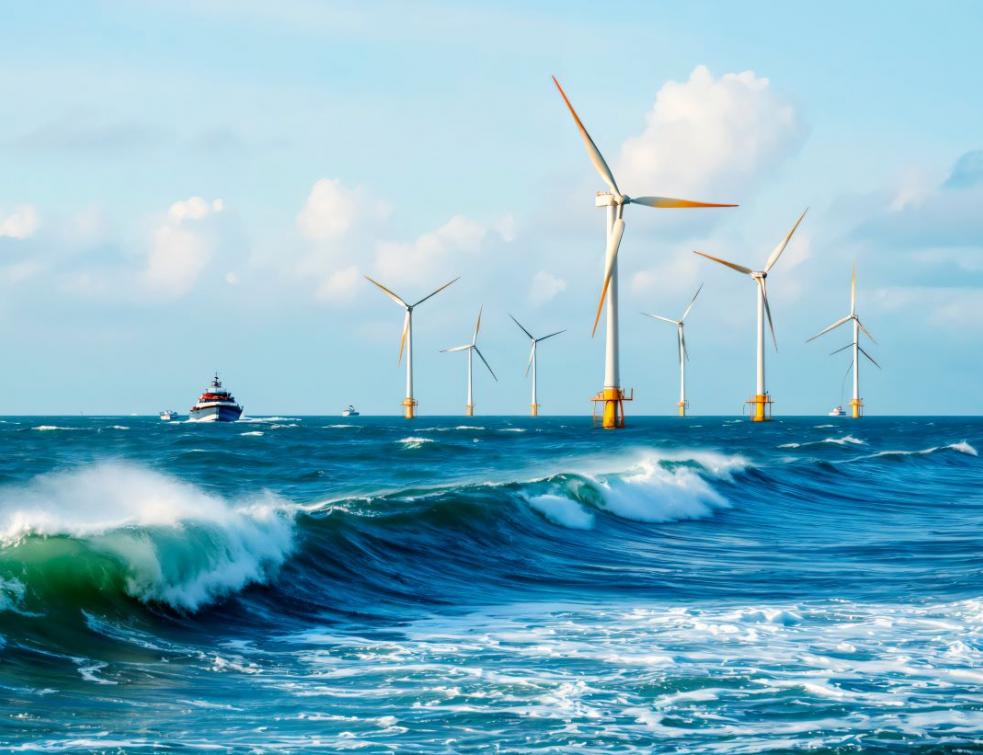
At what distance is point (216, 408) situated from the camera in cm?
17362

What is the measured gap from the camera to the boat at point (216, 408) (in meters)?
173

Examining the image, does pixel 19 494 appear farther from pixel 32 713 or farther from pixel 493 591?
pixel 32 713

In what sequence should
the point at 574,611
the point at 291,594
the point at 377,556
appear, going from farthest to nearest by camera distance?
1. the point at 377,556
2. the point at 291,594
3. the point at 574,611

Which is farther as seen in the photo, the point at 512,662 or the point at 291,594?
the point at 291,594

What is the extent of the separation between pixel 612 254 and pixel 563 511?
6049 centimetres

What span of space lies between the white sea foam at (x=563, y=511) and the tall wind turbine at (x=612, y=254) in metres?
48.4

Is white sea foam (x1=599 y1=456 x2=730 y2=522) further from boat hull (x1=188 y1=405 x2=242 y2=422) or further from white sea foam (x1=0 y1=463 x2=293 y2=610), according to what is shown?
boat hull (x1=188 y1=405 x2=242 y2=422)

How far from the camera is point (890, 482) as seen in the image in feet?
172

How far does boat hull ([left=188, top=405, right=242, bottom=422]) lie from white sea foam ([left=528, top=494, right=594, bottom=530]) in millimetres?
143790

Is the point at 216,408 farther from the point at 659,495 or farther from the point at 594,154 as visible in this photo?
the point at 659,495

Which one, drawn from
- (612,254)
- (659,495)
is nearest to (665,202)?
(612,254)

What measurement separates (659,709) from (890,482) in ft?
143

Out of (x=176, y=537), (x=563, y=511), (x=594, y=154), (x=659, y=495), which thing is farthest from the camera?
(x=594, y=154)

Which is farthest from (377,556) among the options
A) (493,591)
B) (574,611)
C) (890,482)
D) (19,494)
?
(890,482)
